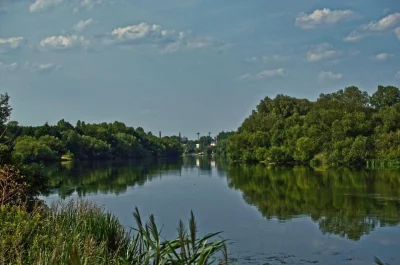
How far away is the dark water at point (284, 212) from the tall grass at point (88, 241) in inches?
237

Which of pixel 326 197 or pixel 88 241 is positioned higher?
pixel 88 241

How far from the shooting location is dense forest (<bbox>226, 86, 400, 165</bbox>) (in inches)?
2432

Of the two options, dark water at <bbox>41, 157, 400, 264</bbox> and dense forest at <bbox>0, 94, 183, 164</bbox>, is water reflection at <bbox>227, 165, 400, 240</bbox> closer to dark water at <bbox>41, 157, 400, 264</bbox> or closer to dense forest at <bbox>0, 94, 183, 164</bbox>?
dark water at <bbox>41, 157, 400, 264</bbox>

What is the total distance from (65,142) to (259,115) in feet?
111

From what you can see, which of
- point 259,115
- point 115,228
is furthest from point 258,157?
point 115,228

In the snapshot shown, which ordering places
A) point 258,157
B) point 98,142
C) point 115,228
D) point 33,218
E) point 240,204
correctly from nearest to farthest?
point 33,218
point 115,228
point 240,204
point 258,157
point 98,142

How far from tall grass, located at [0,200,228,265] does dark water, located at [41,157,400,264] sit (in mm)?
6018

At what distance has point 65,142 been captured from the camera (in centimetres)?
8975

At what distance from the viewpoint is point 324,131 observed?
6712 centimetres

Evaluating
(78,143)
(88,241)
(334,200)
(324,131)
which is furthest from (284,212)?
(78,143)

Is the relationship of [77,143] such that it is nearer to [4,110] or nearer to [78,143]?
[78,143]

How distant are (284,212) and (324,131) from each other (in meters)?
43.0

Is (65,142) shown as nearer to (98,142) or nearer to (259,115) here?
(98,142)

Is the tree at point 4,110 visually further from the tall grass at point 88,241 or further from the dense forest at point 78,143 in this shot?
the dense forest at point 78,143
